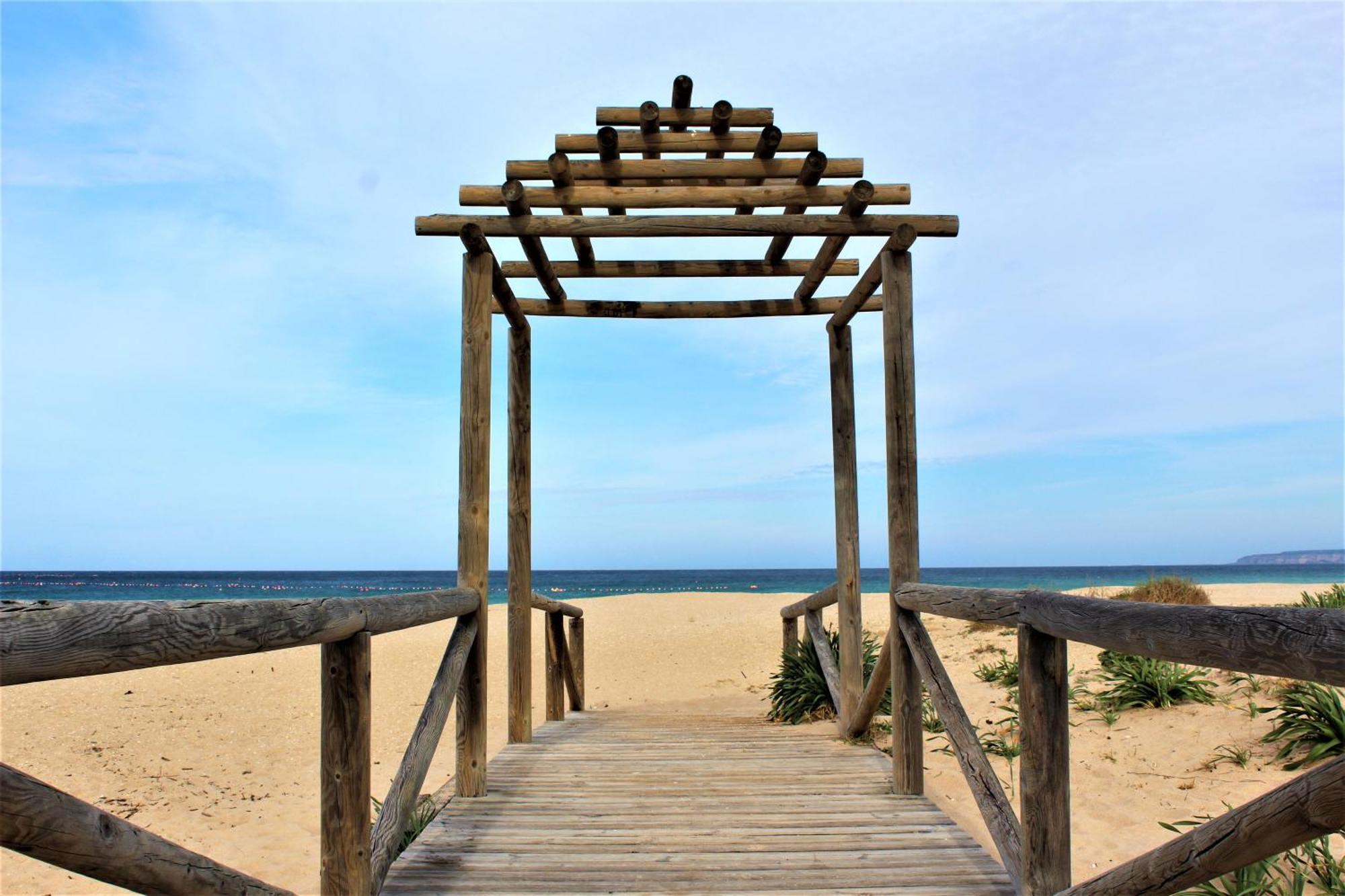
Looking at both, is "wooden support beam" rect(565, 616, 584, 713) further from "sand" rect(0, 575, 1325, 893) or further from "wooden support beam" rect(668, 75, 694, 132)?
"wooden support beam" rect(668, 75, 694, 132)

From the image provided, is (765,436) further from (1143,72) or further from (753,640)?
(1143,72)

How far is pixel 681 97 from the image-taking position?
464 cm

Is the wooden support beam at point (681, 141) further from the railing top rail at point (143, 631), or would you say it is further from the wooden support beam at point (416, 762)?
the railing top rail at point (143, 631)

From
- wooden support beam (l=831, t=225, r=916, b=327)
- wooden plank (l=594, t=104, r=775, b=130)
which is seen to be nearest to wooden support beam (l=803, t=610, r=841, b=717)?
wooden support beam (l=831, t=225, r=916, b=327)

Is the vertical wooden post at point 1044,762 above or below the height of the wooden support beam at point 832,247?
below

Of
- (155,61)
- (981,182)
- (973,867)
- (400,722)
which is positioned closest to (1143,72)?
(981,182)

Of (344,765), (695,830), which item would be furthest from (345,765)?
(695,830)

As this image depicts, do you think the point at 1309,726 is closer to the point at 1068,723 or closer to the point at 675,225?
the point at 1068,723

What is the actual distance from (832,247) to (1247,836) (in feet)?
13.0

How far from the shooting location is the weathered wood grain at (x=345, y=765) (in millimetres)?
2527

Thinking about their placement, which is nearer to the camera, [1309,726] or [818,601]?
[1309,726]

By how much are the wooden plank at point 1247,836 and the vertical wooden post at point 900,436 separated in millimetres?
2335

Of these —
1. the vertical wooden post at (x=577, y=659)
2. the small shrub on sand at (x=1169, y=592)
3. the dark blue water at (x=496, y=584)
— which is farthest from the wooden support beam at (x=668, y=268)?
the dark blue water at (x=496, y=584)

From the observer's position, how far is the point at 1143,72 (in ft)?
30.2
